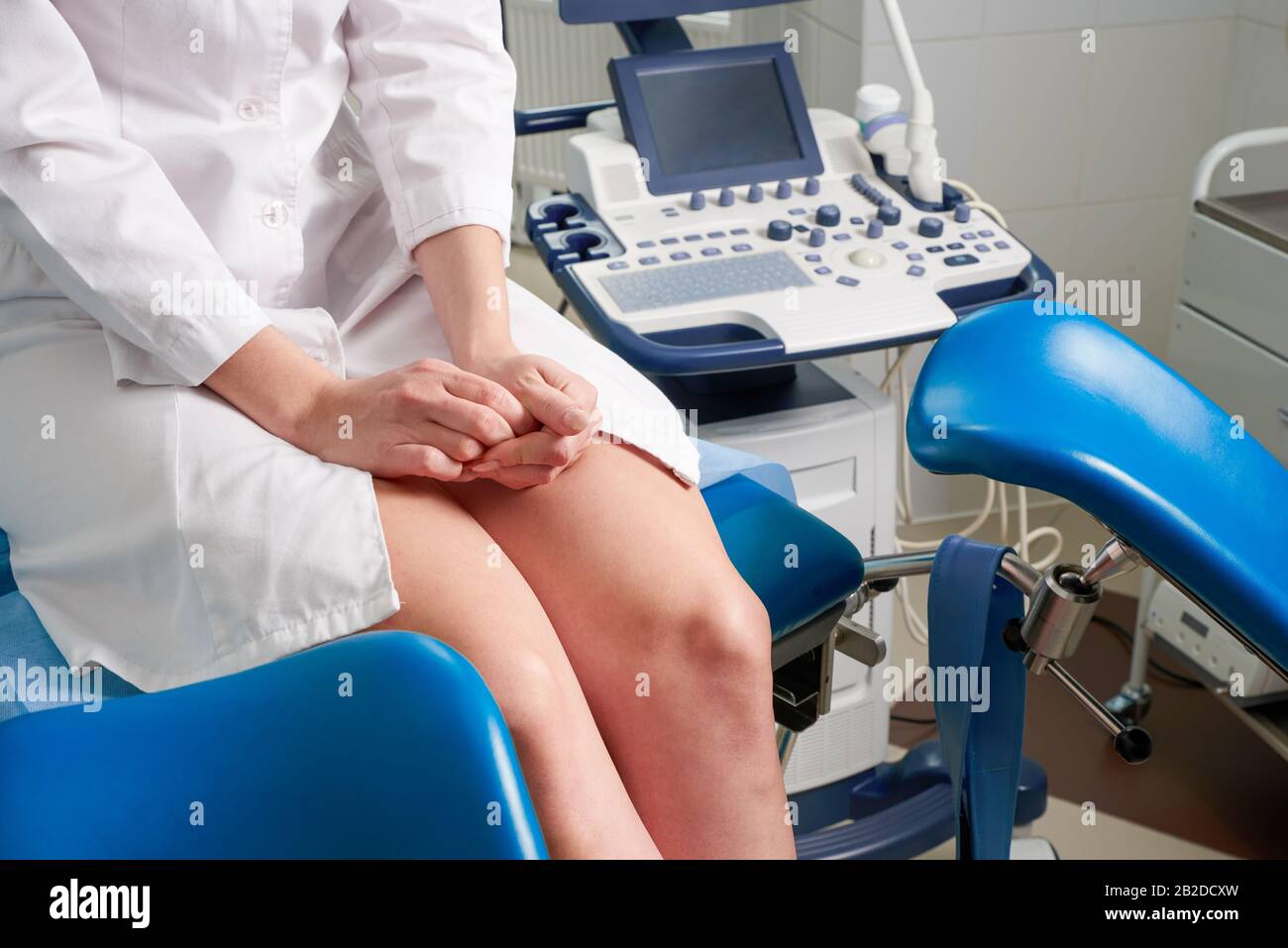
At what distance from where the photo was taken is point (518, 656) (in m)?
0.88

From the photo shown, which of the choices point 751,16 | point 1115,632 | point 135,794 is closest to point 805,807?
point 1115,632

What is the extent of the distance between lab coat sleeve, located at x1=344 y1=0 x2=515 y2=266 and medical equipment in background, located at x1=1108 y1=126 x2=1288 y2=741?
1.04m

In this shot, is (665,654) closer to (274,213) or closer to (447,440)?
(447,440)

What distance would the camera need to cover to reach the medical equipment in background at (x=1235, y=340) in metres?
1.76

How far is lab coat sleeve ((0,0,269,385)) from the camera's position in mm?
994

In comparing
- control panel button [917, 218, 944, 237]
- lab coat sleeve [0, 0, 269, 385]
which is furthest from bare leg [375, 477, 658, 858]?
control panel button [917, 218, 944, 237]

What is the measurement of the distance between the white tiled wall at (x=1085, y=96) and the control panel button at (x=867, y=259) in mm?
651

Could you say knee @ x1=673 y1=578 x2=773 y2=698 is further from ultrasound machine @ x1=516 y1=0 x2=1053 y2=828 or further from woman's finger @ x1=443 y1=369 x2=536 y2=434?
ultrasound machine @ x1=516 y1=0 x2=1053 y2=828

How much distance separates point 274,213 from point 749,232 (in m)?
0.72

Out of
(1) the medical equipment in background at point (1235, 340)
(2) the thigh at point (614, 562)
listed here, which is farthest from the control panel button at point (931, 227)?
(2) the thigh at point (614, 562)

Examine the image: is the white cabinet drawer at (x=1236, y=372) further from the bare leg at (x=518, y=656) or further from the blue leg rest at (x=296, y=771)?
the blue leg rest at (x=296, y=771)

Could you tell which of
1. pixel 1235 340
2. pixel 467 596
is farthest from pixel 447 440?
pixel 1235 340

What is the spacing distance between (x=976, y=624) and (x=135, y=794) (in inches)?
24.2
